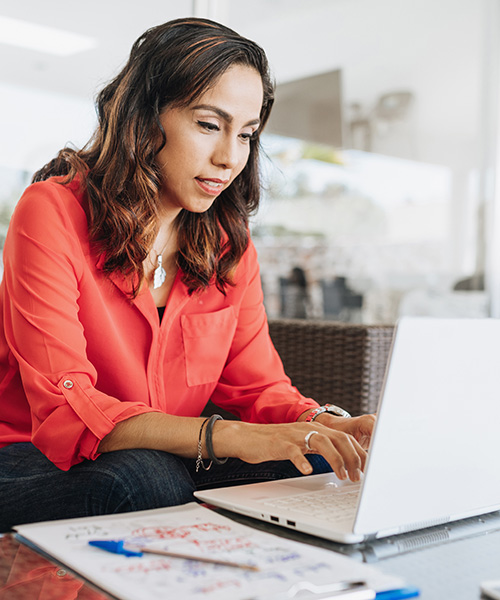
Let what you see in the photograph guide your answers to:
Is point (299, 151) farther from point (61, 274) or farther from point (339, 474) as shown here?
point (339, 474)

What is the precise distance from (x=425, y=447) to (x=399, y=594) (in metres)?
0.20

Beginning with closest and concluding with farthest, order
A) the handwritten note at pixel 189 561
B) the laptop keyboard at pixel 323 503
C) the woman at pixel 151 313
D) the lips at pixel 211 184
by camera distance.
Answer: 1. the handwritten note at pixel 189 561
2. the laptop keyboard at pixel 323 503
3. the woman at pixel 151 313
4. the lips at pixel 211 184

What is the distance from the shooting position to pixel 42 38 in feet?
8.93

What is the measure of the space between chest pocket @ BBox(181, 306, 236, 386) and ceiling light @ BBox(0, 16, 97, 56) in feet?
5.04

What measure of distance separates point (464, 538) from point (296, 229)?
3644 mm

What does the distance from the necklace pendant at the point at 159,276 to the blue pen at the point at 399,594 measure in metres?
1.02

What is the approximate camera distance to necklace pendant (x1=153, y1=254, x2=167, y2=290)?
1638 millimetres

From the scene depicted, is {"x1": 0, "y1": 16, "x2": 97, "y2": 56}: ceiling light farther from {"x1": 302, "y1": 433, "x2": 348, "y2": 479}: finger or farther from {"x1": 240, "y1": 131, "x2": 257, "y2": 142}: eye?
{"x1": 302, "y1": 433, "x2": 348, "y2": 479}: finger

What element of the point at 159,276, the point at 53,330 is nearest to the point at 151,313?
the point at 159,276

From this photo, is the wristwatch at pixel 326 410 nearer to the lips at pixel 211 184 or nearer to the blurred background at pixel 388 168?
the lips at pixel 211 184

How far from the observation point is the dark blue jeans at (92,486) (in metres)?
1.14

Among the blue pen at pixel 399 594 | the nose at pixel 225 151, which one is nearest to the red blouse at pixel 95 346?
the nose at pixel 225 151

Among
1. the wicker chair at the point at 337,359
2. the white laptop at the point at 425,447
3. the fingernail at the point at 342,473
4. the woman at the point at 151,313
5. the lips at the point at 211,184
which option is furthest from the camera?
the wicker chair at the point at 337,359

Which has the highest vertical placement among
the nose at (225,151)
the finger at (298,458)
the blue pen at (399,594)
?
the nose at (225,151)
